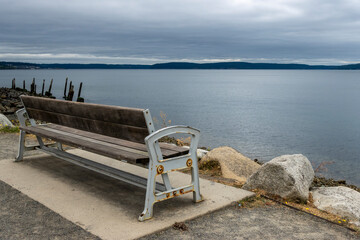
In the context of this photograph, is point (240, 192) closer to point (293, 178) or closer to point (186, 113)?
point (293, 178)

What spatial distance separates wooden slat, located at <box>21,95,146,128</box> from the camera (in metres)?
4.08

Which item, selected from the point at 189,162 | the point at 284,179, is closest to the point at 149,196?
the point at 189,162

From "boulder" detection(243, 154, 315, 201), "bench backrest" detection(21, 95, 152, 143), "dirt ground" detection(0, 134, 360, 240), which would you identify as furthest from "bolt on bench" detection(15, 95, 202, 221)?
"boulder" detection(243, 154, 315, 201)

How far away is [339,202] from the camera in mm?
4770

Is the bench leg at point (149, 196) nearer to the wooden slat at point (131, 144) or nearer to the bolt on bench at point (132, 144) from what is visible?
the bolt on bench at point (132, 144)

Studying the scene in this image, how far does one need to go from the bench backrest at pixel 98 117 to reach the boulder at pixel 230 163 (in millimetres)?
2696

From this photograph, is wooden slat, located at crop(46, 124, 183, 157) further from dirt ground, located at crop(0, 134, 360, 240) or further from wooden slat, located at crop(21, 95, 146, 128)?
dirt ground, located at crop(0, 134, 360, 240)

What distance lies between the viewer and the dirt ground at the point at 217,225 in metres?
3.64

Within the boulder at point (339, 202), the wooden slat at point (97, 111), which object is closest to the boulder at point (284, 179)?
the boulder at point (339, 202)

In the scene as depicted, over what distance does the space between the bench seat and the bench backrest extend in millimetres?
161

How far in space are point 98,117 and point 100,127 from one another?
0.14 m

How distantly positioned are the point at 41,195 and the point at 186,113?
1146 inches

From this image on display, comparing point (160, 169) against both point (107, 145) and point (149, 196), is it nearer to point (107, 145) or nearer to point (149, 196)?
point (149, 196)

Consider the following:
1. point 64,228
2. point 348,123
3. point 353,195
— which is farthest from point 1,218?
point 348,123
